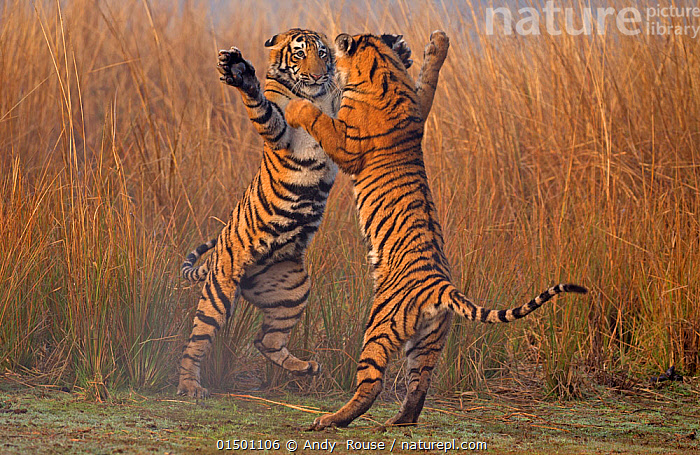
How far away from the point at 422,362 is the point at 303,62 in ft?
4.53

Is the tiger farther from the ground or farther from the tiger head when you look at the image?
the ground

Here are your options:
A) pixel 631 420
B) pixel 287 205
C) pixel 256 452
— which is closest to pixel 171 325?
pixel 287 205

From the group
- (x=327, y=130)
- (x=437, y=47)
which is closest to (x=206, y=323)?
(x=327, y=130)

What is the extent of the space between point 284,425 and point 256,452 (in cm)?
33

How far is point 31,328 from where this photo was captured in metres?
4.04

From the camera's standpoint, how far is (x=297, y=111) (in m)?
3.06

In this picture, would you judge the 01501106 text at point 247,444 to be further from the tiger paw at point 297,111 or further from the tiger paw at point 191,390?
the tiger paw at point 297,111

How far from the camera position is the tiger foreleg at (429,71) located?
318 centimetres

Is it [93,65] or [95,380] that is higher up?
[93,65]

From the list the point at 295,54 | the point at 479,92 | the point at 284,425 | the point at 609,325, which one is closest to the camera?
the point at 284,425

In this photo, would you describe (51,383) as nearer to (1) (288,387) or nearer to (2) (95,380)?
(2) (95,380)

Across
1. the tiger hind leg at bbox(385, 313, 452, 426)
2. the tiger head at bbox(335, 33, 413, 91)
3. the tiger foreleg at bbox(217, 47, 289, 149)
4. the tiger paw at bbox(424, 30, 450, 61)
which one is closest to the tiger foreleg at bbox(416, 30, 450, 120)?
the tiger paw at bbox(424, 30, 450, 61)

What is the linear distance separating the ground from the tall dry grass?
0.59 feet

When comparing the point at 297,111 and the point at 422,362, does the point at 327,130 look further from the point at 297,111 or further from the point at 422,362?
the point at 422,362
